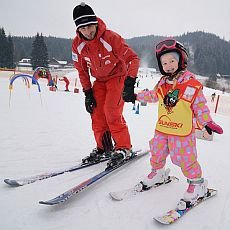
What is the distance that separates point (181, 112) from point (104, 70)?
1.21 meters

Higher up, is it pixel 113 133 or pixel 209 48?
pixel 209 48

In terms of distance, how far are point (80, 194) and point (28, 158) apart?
1178 mm

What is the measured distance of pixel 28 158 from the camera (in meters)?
3.21

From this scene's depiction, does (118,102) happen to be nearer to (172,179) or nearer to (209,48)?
(172,179)

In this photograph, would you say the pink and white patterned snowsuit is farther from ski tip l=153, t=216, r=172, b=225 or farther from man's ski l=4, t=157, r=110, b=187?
man's ski l=4, t=157, r=110, b=187

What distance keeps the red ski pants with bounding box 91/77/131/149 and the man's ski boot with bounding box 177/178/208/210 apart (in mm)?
1052

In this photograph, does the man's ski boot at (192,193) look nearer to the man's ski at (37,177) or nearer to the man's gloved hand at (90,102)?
the man's ski at (37,177)

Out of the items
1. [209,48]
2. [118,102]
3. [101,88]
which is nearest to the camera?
[118,102]

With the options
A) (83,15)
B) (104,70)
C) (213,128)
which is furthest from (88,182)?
(83,15)

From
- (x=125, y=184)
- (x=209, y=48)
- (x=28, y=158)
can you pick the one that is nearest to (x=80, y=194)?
(x=125, y=184)

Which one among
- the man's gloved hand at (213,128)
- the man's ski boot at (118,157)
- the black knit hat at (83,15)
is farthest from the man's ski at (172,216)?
the black knit hat at (83,15)

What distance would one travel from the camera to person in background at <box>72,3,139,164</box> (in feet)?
9.03

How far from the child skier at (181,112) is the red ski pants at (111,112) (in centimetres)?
77

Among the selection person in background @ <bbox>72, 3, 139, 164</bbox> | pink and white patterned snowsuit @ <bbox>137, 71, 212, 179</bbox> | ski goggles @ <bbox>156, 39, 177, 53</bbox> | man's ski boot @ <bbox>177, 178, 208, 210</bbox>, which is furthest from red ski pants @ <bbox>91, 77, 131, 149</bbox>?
man's ski boot @ <bbox>177, 178, 208, 210</bbox>
